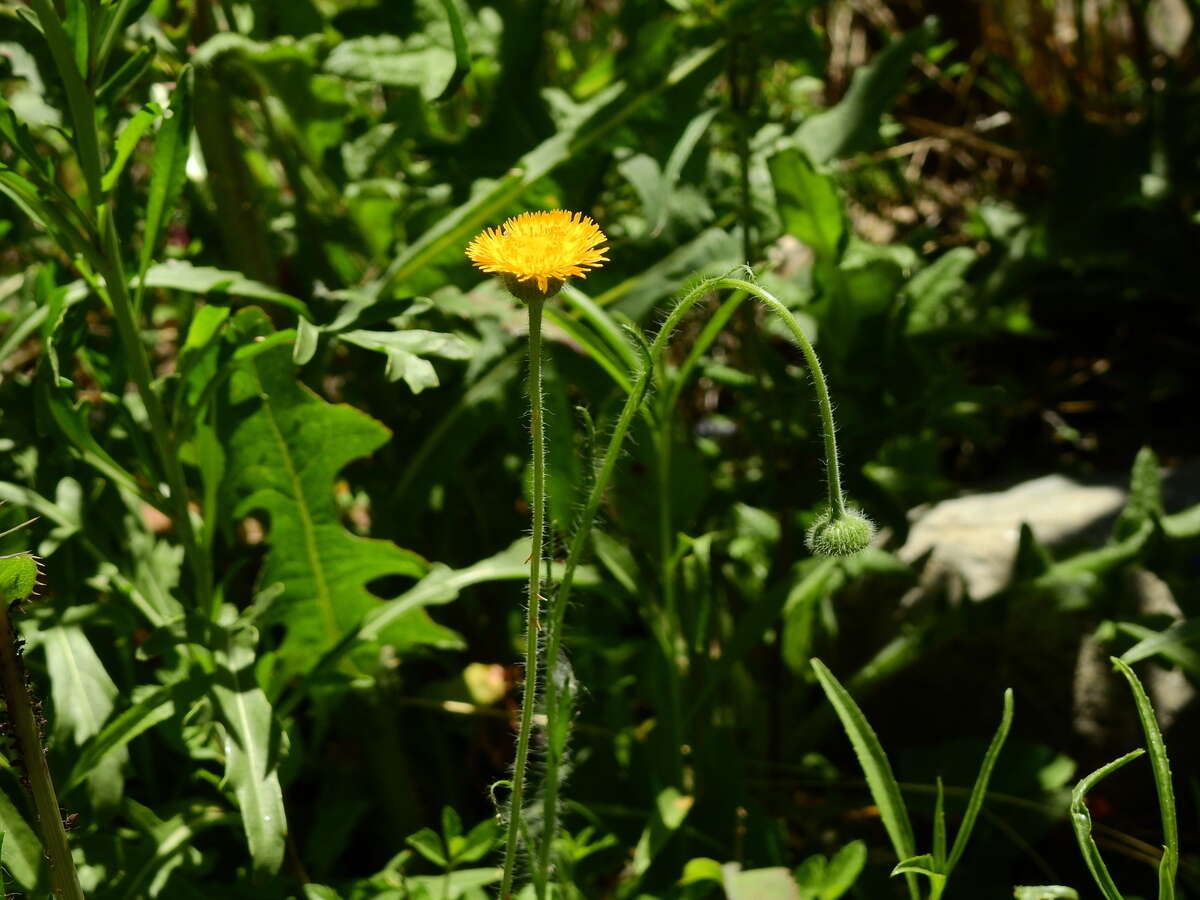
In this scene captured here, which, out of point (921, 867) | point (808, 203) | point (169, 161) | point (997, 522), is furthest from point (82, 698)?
point (997, 522)

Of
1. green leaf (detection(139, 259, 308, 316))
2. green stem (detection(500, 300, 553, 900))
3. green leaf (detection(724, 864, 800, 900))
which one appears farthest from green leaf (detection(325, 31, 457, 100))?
green leaf (detection(724, 864, 800, 900))

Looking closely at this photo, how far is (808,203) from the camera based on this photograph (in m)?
2.03

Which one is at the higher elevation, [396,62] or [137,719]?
[396,62]

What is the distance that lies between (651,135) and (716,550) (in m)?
0.81

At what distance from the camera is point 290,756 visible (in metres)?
1.62

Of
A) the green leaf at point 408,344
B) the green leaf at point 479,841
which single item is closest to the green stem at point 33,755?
the green leaf at point 479,841

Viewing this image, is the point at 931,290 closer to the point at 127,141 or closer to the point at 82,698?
the point at 127,141

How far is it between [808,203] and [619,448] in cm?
96

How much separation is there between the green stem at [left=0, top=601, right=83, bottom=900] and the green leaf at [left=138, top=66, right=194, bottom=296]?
67cm

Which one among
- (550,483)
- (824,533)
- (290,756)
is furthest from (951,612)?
(290,756)

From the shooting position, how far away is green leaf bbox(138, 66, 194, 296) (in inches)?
64.3

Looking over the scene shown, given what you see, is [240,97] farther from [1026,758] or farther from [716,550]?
[1026,758]

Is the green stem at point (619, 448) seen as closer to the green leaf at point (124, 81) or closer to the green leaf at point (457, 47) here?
the green leaf at point (457, 47)

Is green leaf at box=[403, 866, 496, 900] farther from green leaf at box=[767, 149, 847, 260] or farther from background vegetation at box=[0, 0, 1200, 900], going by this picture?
green leaf at box=[767, 149, 847, 260]
